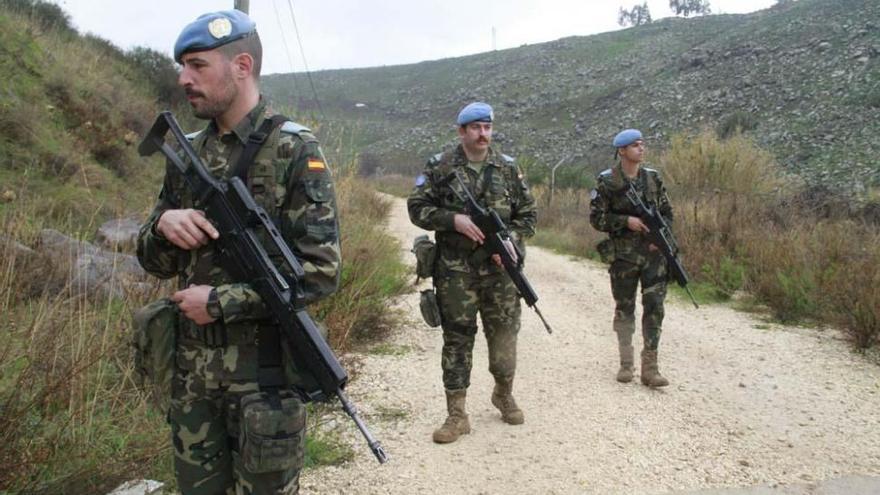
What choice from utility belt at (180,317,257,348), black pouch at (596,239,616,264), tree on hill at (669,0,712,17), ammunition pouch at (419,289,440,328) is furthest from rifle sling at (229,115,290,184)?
tree on hill at (669,0,712,17)

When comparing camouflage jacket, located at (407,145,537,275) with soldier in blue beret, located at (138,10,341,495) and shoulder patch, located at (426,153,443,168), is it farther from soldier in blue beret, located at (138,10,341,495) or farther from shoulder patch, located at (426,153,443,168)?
soldier in blue beret, located at (138,10,341,495)

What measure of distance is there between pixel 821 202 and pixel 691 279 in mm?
2982

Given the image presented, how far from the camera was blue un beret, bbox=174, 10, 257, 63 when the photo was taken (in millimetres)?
2119

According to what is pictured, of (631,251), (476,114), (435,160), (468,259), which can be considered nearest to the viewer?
(476,114)

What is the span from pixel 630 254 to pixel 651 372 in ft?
3.11

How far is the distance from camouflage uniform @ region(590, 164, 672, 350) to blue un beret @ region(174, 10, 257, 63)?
152 inches

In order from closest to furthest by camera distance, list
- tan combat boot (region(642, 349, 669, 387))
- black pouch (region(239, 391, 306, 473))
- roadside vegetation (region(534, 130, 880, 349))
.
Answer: black pouch (region(239, 391, 306, 473)) < tan combat boot (region(642, 349, 669, 387)) < roadside vegetation (region(534, 130, 880, 349))

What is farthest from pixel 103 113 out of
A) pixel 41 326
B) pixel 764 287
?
pixel 764 287

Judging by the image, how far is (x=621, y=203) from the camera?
543 centimetres

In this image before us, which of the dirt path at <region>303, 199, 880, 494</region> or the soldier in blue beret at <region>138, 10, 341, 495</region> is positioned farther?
the dirt path at <region>303, 199, 880, 494</region>

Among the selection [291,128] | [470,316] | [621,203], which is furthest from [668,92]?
[291,128]

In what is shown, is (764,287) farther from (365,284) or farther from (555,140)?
(555,140)

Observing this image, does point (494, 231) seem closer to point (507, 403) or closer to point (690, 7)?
point (507, 403)

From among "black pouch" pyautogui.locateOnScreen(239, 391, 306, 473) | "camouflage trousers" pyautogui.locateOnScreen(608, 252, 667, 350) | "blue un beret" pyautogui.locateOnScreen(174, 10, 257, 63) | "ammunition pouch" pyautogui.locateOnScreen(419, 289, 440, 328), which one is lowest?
"camouflage trousers" pyautogui.locateOnScreen(608, 252, 667, 350)
